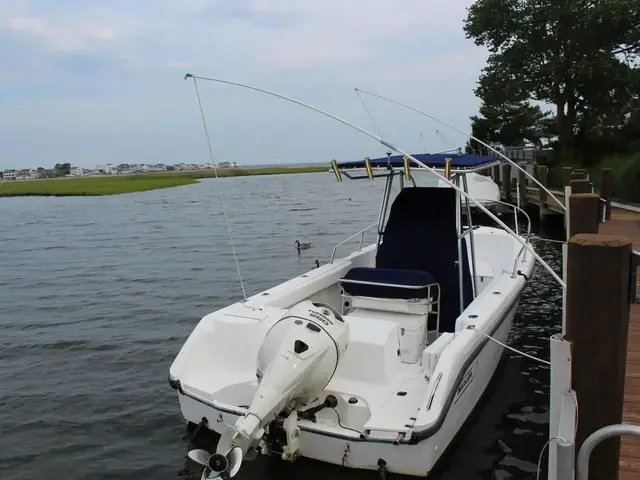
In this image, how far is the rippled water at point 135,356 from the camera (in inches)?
219

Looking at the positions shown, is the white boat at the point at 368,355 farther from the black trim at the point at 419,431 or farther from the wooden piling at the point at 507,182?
the wooden piling at the point at 507,182

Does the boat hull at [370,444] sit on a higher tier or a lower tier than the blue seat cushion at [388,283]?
lower

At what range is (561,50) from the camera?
1067 inches

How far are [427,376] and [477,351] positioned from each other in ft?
1.83

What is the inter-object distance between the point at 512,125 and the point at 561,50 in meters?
8.46

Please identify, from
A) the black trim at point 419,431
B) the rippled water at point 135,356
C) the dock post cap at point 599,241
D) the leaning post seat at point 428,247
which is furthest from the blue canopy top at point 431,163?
the dock post cap at point 599,241

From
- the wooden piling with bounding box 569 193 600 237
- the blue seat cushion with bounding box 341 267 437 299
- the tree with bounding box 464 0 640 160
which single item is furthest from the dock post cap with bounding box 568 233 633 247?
the tree with bounding box 464 0 640 160

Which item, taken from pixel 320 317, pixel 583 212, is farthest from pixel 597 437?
pixel 583 212

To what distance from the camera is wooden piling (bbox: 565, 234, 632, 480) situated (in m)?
2.74

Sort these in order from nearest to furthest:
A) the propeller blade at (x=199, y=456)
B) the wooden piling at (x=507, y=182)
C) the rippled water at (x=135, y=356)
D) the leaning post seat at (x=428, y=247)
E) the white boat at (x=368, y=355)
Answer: the propeller blade at (x=199, y=456) → the white boat at (x=368, y=355) → the rippled water at (x=135, y=356) → the leaning post seat at (x=428, y=247) → the wooden piling at (x=507, y=182)

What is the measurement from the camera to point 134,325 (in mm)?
10055

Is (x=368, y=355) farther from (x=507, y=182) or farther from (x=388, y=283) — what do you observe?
(x=507, y=182)

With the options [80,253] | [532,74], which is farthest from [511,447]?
[532,74]

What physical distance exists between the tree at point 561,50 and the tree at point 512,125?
18.0 feet
